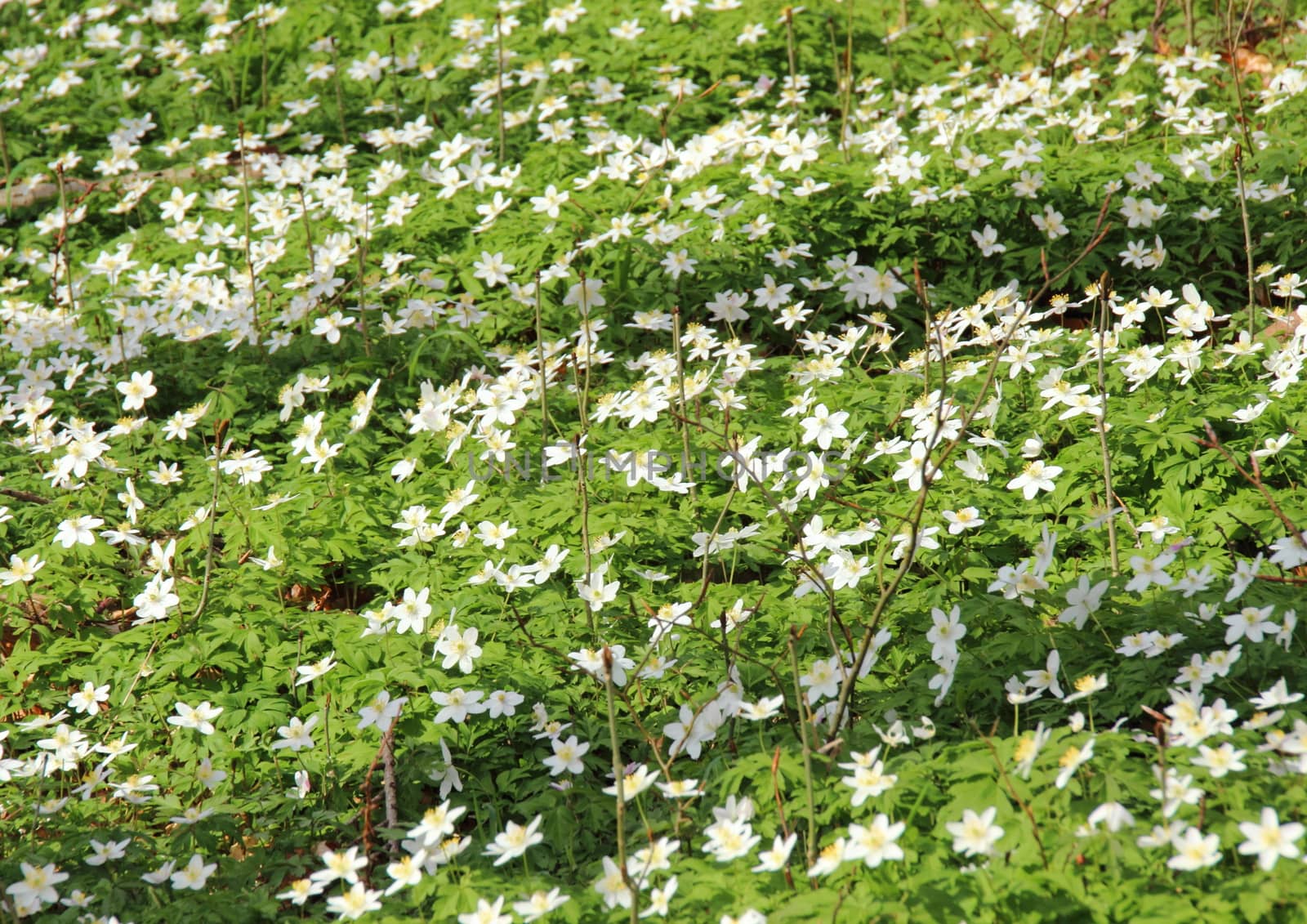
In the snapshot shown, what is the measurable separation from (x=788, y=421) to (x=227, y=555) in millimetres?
1917

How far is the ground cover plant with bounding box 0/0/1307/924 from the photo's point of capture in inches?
95.3

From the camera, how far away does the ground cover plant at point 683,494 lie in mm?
2422

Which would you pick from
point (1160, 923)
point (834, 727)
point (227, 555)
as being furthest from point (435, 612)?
point (1160, 923)

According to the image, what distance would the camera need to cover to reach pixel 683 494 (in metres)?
3.83

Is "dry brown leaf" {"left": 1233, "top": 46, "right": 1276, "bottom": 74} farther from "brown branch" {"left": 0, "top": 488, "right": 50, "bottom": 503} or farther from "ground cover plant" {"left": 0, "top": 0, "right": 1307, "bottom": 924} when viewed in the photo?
"brown branch" {"left": 0, "top": 488, "right": 50, "bottom": 503}

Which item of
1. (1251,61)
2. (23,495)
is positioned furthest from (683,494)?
(1251,61)

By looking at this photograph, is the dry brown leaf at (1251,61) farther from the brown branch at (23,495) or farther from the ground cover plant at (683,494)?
the brown branch at (23,495)

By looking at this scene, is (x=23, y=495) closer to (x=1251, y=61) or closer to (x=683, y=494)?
(x=683, y=494)

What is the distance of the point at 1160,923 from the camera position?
1.95m

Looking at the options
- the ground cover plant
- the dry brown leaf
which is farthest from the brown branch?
the dry brown leaf

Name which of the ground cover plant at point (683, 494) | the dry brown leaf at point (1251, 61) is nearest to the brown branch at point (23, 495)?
the ground cover plant at point (683, 494)

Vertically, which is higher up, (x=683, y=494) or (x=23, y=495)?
(x=23, y=495)

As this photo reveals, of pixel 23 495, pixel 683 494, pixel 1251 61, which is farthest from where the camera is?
pixel 1251 61

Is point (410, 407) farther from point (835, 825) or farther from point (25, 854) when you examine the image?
point (835, 825)
